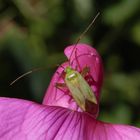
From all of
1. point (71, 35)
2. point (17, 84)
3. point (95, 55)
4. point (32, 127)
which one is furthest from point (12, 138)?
point (71, 35)

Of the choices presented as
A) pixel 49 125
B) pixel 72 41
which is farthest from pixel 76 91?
pixel 72 41

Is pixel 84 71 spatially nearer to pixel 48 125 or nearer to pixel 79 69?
pixel 79 69

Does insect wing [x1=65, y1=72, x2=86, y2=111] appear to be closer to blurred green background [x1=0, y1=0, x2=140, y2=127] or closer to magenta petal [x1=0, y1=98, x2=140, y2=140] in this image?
magenta petal [x1=0, y1=98, x2=140, y2=140]

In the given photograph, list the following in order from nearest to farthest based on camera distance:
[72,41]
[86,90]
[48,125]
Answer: [48,125]
[86,90]
[72,41]

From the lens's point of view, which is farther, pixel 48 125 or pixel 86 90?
pixel 86 90

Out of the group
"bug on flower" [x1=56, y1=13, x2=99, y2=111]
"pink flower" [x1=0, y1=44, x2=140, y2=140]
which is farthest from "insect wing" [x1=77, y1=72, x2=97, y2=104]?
"pink flower" [x1=0, y1=44, x2=140, y2=140]

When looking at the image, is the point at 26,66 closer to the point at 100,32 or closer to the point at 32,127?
the point at 100,32
